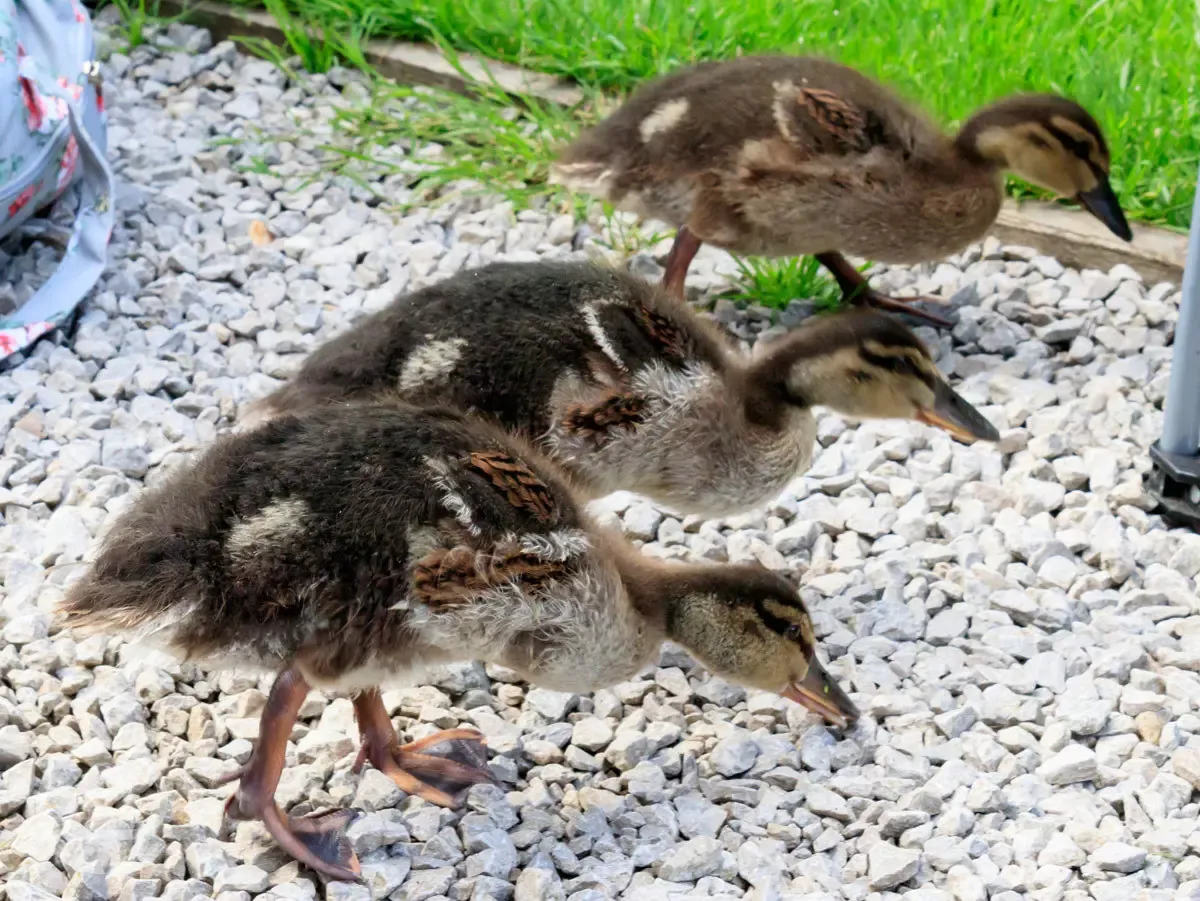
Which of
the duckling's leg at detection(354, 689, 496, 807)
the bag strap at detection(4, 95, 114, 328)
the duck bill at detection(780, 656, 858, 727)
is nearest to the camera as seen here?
the duckling's leg at detection(354, 689, 496, 807)

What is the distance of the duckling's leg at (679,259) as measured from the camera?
4148 millimetres

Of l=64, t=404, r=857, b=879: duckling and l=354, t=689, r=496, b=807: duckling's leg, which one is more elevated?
l=64, t=404, r=857, b=879: duckling

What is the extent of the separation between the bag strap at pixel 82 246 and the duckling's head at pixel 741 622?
2.07m

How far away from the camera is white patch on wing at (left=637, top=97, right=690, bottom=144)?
3.94m

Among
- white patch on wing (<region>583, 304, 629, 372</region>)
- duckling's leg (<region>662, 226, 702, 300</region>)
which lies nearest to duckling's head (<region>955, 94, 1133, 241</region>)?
duckling's leg (<region>662, 226, 702, 300</region>)

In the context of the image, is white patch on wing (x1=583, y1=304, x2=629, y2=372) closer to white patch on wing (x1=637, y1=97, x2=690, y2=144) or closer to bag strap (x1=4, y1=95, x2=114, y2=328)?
white patch on wing (x1=637, y1=97, x2=690, y2=144)

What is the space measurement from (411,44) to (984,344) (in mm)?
2284

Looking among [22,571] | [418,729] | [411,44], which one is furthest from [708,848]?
[411,44]

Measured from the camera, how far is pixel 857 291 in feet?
14.1

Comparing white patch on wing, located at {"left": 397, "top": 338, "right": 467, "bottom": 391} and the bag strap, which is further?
the bag strap

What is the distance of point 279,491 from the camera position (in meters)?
2.51

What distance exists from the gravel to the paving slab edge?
60 millimetres

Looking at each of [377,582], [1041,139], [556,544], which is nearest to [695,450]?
[556,544]

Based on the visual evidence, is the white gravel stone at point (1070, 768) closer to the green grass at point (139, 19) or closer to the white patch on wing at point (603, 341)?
the white patch on wing at point (603, 341)
